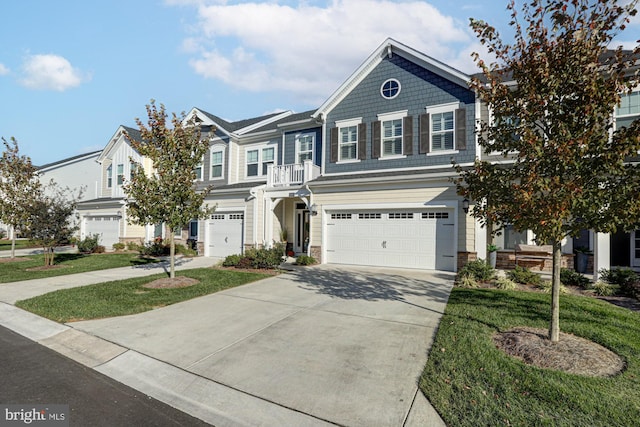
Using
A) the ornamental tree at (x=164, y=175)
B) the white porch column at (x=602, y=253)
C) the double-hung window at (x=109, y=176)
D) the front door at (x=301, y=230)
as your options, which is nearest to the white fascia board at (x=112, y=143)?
the double-hung window at (x=109, y=176)

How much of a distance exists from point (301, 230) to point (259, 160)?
183 inches

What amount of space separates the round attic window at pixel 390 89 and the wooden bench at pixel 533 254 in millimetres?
→ 8006

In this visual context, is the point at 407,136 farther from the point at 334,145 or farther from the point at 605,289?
the point at 605,289

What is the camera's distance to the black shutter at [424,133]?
13461mm

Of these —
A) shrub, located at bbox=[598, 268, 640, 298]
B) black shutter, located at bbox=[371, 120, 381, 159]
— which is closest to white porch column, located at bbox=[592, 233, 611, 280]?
shrub, located at bbox=[598, 268, 640, 298]

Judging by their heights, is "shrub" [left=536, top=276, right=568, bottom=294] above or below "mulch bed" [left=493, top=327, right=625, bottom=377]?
above

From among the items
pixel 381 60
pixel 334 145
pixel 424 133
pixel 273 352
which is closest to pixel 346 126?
pixel 334 145

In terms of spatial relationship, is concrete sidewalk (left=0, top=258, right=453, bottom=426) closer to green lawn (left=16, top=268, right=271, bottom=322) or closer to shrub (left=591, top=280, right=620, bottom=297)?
green lawn (left=16, top=268, right=271, bottom=322)

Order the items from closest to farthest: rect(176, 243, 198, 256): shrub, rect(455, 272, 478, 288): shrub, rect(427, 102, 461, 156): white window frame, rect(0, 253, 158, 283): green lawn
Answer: rect(455, 272, 478, 288): shrub < rect(0, 253, 158, 283): green lawn < rect(427, 102, 461, 156): white window frame < rect(176, 243, 198, 256): shrub

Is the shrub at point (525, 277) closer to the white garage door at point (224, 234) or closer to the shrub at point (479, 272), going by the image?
the shrub at point (479, 272)

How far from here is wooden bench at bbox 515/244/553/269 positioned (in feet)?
39.2

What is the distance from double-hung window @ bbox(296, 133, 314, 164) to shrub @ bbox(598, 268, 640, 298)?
12.2 m

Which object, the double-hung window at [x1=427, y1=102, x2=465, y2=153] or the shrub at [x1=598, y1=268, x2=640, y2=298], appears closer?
the shrub at [x1=598, y1=268, x2=640, y2=298]

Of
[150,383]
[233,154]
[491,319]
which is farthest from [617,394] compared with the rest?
[233,154]
